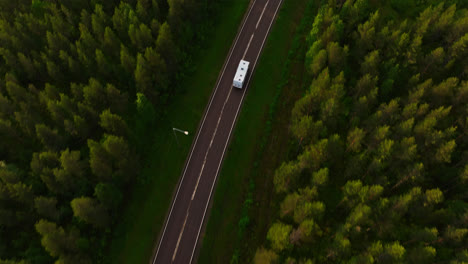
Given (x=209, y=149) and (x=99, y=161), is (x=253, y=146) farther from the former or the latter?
(x=99, y=161)

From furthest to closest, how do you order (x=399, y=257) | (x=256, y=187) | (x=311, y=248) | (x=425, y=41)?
(x=425, y=41) → (x=256, y=187) → (x=311, y=248) → (x=399, y=257)

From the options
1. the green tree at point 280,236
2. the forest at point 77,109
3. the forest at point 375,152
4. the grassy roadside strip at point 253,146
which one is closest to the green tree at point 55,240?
the forest at point 77,109

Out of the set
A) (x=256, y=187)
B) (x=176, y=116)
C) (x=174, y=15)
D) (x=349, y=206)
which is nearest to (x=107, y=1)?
(x=174, y=15)

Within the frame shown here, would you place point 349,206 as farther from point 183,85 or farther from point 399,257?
point 183,85

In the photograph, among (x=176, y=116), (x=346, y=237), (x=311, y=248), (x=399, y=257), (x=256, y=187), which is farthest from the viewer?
(x=176, y=116)

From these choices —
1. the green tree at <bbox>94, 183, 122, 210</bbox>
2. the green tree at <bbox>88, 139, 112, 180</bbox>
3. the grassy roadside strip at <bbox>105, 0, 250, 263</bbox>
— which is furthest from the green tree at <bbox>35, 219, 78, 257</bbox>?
the green tree at <bbox>88, 139, 112, 180</bbox>

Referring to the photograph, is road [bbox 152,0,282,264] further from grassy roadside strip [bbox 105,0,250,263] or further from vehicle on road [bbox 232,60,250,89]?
vehicle on road [bbox 232,60,250,89]
